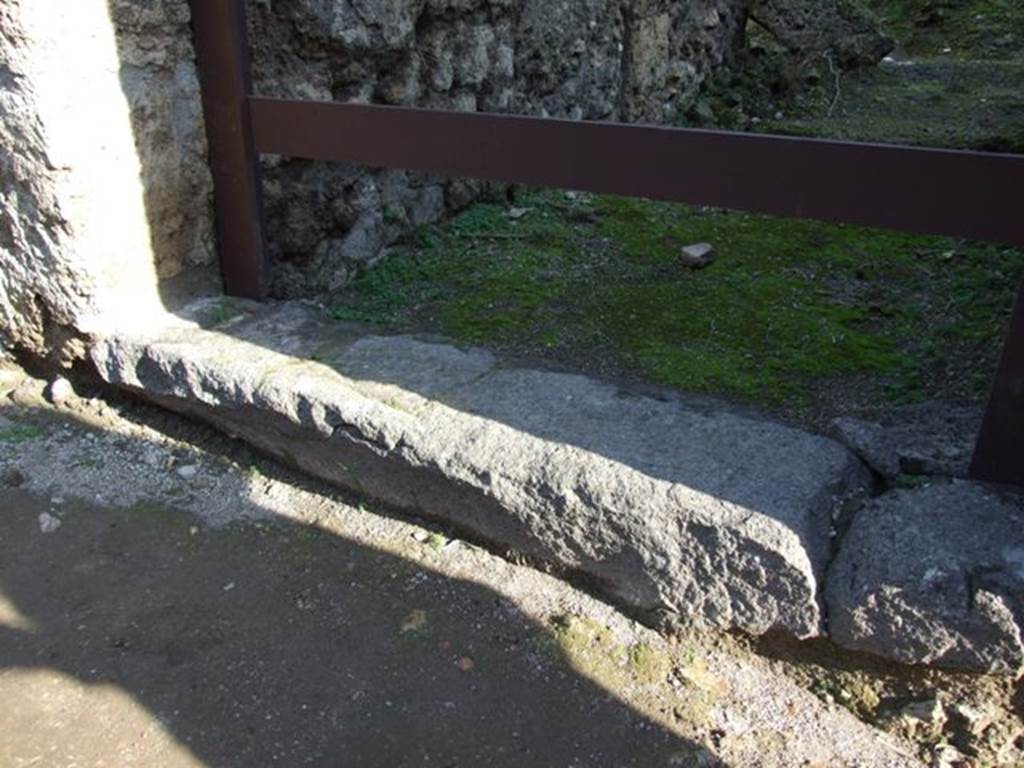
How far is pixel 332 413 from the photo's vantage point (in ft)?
7.07

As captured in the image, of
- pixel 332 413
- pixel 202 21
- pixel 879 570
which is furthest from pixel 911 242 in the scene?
pixel 202 21

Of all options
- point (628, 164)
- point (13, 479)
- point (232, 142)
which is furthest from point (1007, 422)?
point (13, 479)

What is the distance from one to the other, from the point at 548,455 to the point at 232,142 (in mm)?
1451

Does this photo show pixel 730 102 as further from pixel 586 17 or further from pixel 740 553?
pixel 740 553

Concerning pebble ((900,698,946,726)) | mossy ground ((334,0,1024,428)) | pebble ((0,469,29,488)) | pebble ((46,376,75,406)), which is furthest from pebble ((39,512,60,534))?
pebble ((900,698,946,726))

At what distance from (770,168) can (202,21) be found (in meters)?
1.70

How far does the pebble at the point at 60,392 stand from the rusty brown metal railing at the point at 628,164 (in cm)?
58

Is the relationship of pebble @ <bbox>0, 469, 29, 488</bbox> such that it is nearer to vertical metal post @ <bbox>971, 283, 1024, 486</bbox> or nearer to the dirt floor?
the dirt floor

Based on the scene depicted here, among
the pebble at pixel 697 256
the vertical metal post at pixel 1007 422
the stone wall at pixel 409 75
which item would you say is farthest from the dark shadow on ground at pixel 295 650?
the pebble at pixel 697 256

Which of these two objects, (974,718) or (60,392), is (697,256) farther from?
(60,392)

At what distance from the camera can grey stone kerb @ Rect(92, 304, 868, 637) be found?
1.74 meters

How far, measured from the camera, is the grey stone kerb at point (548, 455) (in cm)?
174

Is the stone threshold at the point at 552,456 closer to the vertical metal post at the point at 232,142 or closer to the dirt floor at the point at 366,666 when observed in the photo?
the dirt floor at the point at 366,666

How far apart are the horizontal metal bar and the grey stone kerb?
0.51 m
